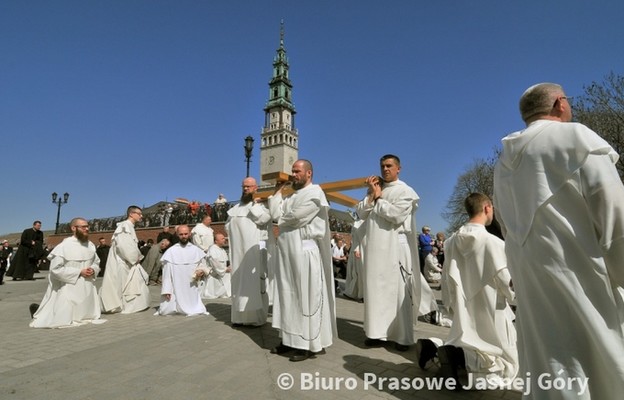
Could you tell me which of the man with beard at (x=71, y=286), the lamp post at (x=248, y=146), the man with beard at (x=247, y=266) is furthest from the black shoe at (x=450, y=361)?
the lamp post at (x=248, y=146)

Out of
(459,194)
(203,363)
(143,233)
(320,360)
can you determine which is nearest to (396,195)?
(320,360)

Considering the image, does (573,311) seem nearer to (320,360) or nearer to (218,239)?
(320,360)

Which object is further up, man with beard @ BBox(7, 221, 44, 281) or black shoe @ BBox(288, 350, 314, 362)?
man with beard @ BBox(7, 221, 44, 281)

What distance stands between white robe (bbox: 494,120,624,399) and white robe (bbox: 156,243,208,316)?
260 inches

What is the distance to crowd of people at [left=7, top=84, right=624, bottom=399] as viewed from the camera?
5.97 ft

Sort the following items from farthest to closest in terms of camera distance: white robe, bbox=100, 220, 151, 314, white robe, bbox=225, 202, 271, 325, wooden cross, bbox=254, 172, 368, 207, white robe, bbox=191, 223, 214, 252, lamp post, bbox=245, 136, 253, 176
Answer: lamp post, bbox=245, 136, 253, 176 → white robe, bbox=191, 223, 214, 252 → white robe, bbox=100, 220, 151, 314 → white robe, bbox=225, 202, 271, 325 → wooden cross, bbox=254, 172, 368, 207

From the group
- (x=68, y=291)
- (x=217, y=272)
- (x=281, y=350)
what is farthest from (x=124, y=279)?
(x=281, y=350)

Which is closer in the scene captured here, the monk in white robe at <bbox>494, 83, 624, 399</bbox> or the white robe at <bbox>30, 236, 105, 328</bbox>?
the monk in white robe at <bbox>494, 83, 624, 399</bbox>

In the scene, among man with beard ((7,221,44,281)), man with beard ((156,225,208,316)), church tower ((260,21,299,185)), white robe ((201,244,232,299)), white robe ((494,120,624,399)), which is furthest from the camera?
church tower ((260,21,299,185))

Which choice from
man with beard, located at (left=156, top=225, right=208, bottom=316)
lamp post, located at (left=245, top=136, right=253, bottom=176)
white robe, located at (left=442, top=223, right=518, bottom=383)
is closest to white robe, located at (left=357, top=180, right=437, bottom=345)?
white robe, located at (left=442, top=223, right=518, bottom=383)

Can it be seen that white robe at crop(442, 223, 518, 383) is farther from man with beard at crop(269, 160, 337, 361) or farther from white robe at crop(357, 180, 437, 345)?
man with beard at crop(269, 160, 337, 361)

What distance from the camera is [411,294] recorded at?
464cm

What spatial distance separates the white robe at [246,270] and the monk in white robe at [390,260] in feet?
6.10

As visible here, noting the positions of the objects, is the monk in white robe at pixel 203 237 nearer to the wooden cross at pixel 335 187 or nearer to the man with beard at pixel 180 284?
the man with beard at pixel 180 284
